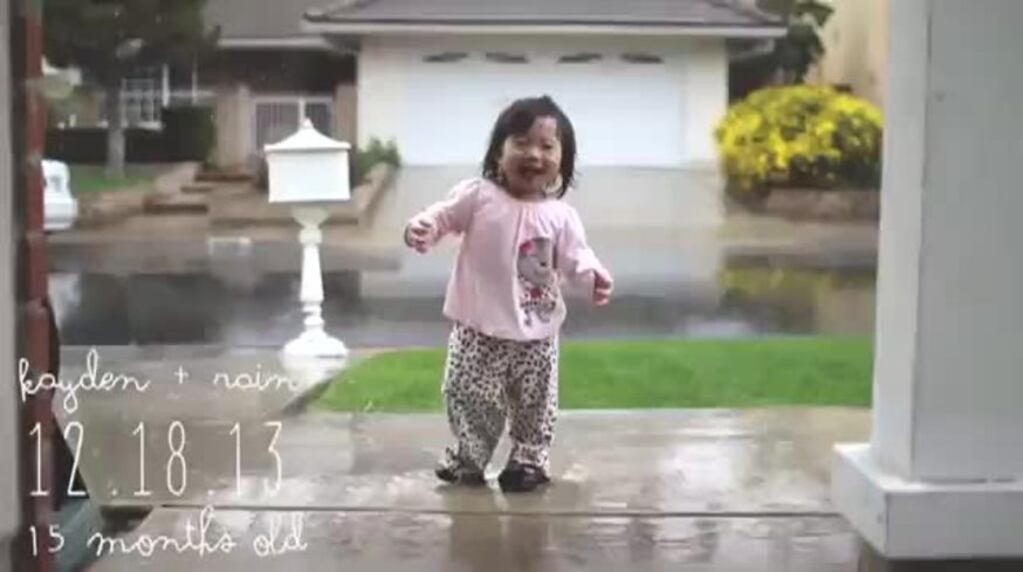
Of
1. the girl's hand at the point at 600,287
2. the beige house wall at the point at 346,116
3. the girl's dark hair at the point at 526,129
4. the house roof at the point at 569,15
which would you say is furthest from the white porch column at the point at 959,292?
the beige house wall at the point at 346,116

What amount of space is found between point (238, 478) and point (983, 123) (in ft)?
8.62

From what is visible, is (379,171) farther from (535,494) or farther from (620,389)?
(535,494)

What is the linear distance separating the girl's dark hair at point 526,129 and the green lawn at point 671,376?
2.34 meters

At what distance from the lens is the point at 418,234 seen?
4664 mm

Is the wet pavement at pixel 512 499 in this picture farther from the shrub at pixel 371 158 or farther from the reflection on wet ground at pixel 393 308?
the shrub at pixel 371 158

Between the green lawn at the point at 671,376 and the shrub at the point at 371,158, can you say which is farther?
Answer: the shrub at the point at 371,158

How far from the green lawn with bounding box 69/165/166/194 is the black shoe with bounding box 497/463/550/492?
12908mm

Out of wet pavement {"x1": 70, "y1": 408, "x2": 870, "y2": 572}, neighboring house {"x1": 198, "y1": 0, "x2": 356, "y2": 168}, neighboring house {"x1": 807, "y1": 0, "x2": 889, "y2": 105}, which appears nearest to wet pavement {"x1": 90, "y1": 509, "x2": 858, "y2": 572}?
wet pavement {"x1": 70, "y1": 408, "x2": 870, "y2": 572}

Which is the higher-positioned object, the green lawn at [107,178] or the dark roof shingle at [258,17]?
the dark roof shingle at [258,17]

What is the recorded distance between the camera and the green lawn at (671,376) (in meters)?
7.34

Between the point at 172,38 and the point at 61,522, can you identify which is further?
the point at 172,38

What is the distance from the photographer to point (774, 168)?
17.0 meters

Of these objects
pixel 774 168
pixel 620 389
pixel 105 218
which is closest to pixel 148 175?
pixel 105 218

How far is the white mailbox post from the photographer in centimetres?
873
